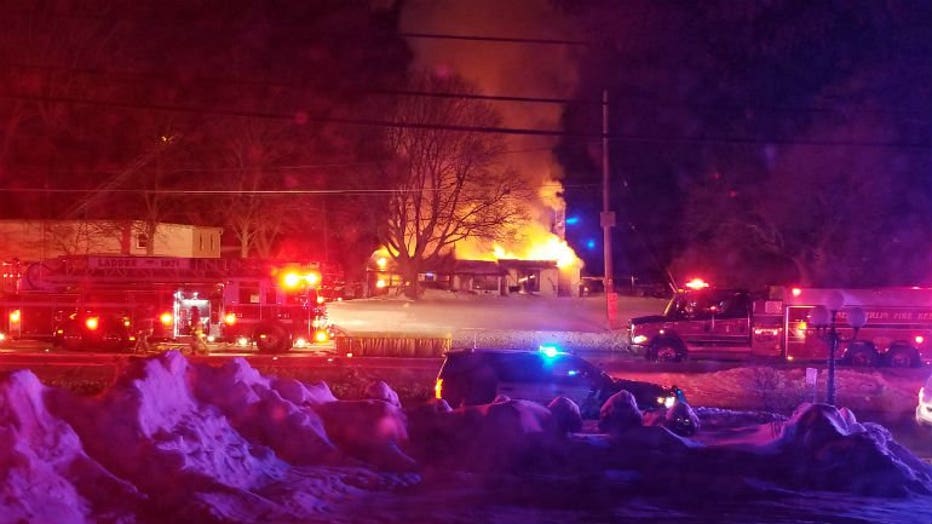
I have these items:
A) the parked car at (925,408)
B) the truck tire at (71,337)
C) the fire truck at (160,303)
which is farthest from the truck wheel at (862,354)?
the truck tire at (71,337)

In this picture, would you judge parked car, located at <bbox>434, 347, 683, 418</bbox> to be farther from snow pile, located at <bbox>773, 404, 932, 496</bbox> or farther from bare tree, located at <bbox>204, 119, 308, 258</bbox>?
bare tree, located at <bbox>204, 119, 308, 258</bbox>

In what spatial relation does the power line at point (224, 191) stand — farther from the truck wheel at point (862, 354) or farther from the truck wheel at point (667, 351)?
the truck wheel at point (862, 354)

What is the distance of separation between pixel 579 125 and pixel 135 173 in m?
28.1

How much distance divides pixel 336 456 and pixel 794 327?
19.9 m

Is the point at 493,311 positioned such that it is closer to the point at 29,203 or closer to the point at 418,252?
the point at 418,252

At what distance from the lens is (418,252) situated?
5703cm

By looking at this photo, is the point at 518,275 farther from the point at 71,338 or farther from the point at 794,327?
the point at 71,338

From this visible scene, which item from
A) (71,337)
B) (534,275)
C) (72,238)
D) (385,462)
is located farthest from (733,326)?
(534,275)

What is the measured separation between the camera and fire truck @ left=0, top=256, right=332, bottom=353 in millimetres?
28938

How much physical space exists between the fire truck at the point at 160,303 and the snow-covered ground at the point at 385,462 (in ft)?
58.9

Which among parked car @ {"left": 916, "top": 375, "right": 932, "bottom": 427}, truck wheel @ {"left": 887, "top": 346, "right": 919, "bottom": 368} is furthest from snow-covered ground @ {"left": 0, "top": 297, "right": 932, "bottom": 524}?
truck wheel @ {"left": 887, "top": 346, "right": 919, "bottom": 368}

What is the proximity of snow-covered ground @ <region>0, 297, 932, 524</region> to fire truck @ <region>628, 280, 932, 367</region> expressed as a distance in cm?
1576

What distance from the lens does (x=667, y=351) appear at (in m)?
27.8

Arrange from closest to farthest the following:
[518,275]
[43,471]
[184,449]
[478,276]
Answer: [43,471]
[184,449]
[478,276]
[518,275]
